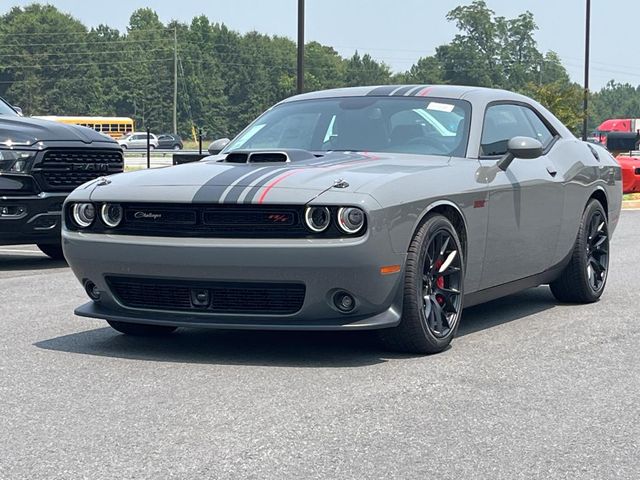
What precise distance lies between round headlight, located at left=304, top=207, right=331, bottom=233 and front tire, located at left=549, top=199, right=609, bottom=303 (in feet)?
9.32

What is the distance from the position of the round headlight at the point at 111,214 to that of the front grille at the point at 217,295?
27 centimetres

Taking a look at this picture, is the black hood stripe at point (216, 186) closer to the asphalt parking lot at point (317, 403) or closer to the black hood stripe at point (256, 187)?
the black hood stripe at point (256, 187)

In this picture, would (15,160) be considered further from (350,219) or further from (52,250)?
(350,219)

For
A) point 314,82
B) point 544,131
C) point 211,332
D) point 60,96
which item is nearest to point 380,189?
point 211,332

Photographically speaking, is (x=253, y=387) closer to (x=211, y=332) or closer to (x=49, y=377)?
(x=49, y=377)

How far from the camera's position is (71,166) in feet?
34.9

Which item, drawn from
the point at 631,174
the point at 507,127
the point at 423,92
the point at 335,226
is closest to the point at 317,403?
the point at 335,226

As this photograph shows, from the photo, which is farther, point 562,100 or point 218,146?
point 562,100

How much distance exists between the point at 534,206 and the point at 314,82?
15116 centimetres

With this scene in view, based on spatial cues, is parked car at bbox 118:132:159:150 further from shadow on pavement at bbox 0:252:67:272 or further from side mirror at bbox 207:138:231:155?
side mirror at bbox 207:138:231:155

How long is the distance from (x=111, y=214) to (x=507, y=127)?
273 cm

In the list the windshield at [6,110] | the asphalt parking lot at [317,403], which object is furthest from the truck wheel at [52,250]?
the asphalt parking lot at [317,403]

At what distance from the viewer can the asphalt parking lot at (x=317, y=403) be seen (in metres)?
4.05

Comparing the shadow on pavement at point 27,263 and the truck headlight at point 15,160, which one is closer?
the truck headlight at point 15,160
